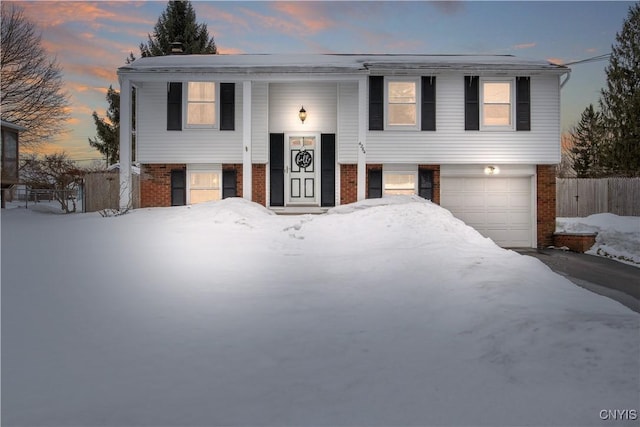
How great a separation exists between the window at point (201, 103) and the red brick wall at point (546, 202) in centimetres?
1099

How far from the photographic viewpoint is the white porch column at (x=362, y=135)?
42.7 feet

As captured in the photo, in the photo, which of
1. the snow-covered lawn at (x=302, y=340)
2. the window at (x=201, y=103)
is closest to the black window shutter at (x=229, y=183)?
the window at (x=201, y=103)

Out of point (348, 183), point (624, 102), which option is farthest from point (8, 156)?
point (624, 102)

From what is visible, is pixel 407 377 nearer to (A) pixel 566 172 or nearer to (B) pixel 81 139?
(B) pixel 81 139

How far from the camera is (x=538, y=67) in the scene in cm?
1383

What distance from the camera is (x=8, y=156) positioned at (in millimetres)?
17938

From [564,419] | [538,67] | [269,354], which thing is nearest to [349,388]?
[269,354]

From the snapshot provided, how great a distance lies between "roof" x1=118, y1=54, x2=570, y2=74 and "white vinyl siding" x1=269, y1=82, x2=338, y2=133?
0.89 meters

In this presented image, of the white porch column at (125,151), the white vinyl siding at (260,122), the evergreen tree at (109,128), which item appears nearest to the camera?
the white porch column at (125,151)

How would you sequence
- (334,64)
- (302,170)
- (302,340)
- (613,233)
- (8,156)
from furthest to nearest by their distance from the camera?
(8,156), (613,233), (302,170), (334,64), (302,340)

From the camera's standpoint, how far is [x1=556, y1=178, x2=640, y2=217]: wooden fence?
59.2ft

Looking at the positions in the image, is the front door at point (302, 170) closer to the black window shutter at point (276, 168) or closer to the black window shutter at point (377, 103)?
the black window shutter at point (276, 168)

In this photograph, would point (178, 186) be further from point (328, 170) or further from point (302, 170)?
point (328, 170)

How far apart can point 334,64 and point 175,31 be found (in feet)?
62.4
